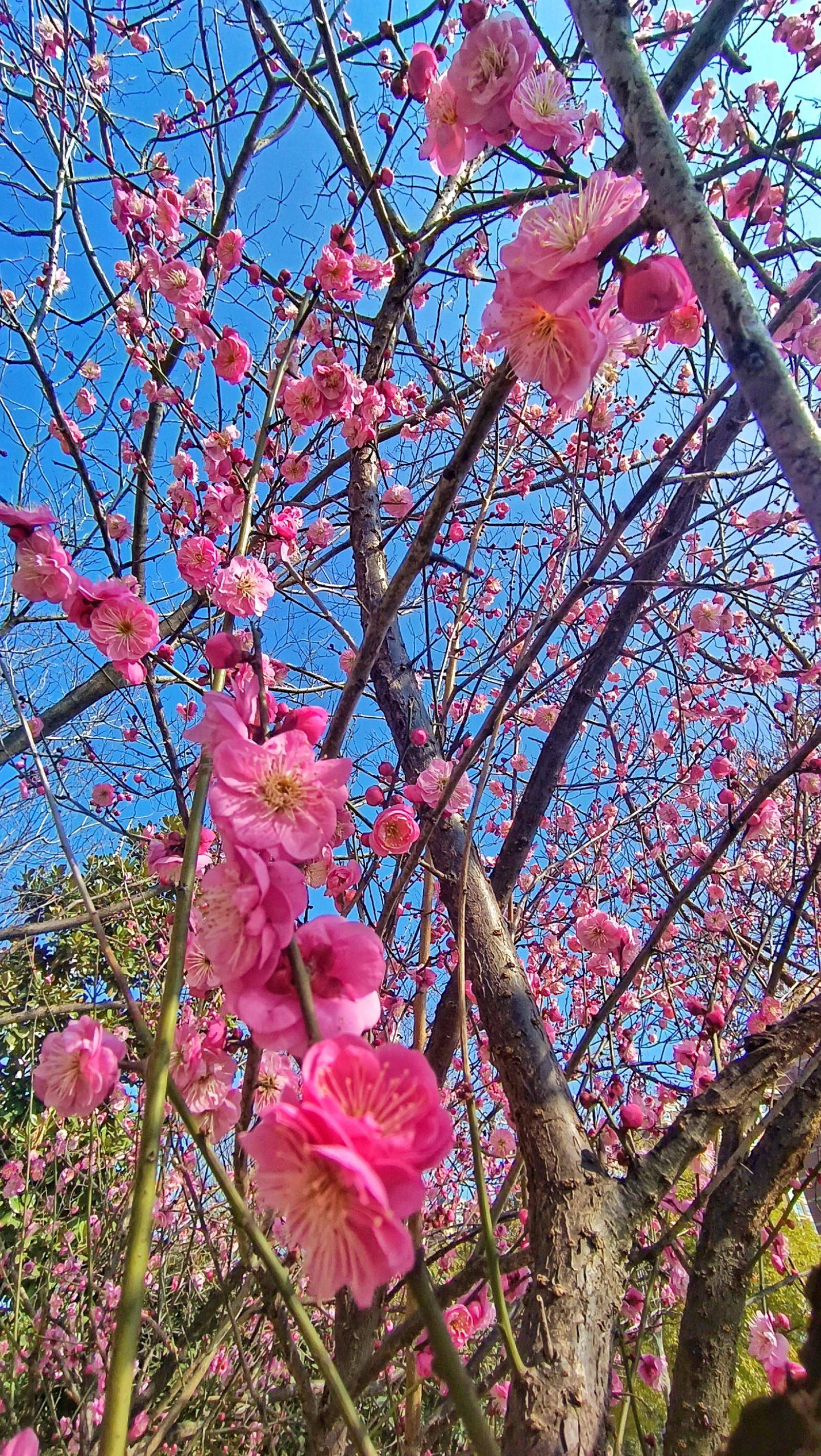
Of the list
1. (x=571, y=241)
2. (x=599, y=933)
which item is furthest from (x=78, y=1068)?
(x=599, y=933)

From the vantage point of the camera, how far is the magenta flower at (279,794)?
0.77m

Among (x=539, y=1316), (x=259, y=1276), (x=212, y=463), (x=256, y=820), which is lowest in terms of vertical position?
(x=539, y=1316)

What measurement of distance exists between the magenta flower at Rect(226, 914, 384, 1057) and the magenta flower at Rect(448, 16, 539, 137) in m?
1.19

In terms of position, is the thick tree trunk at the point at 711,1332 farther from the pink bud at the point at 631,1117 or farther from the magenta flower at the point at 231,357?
the magenta flower at the point at 231,357

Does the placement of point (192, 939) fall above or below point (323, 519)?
below

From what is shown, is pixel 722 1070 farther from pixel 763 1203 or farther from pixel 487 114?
pixel 487 114

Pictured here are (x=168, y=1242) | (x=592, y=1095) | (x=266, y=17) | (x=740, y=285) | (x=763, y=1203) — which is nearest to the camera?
(x=740, y=285)

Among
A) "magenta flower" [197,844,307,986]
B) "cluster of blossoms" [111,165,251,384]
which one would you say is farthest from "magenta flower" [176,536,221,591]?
"magenta flower" [197,844,307,986]

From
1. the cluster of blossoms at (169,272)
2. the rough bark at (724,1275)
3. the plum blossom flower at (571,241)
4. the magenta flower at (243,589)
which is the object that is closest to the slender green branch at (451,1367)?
the plum blossom flower at (571,241)

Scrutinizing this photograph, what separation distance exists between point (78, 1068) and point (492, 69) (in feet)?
5.24

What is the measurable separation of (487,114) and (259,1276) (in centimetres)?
193

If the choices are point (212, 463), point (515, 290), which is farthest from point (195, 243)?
point (515, 290)

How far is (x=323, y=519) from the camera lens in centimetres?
326

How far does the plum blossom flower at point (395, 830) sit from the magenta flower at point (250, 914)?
1000 mm
